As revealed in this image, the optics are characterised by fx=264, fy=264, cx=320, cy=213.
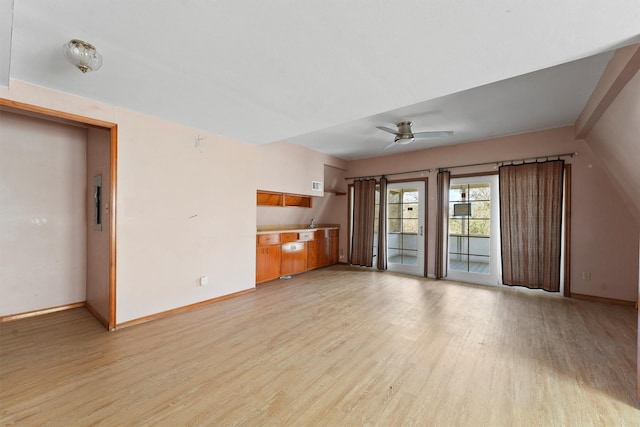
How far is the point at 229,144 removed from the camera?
151 inches

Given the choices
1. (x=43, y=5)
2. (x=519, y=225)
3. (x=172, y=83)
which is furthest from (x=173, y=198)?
(x=519, y=225)

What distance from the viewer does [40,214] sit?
322cm

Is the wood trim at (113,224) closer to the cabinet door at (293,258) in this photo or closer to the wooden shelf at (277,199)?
the wooden shelf at (277,199)

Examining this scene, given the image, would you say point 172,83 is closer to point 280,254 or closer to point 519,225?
point 280,254

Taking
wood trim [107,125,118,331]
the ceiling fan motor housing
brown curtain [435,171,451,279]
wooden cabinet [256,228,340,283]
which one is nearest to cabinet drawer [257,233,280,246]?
wooden cabinet [256,228,340,283]

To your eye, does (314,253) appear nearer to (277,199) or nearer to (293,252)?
(293,252)

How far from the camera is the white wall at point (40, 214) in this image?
3016 millimetres

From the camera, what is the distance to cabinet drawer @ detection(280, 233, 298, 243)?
16.7ft

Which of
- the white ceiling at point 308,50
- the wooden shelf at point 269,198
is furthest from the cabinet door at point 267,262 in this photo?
the white ceiling at point 308,50

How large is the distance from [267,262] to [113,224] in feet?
8.14

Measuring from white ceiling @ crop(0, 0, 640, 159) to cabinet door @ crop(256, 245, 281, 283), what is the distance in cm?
249

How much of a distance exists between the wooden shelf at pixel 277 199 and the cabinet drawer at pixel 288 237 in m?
0.60

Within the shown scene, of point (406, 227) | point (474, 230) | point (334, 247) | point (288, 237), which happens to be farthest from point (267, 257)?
point (474, 230)

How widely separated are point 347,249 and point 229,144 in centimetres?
381
